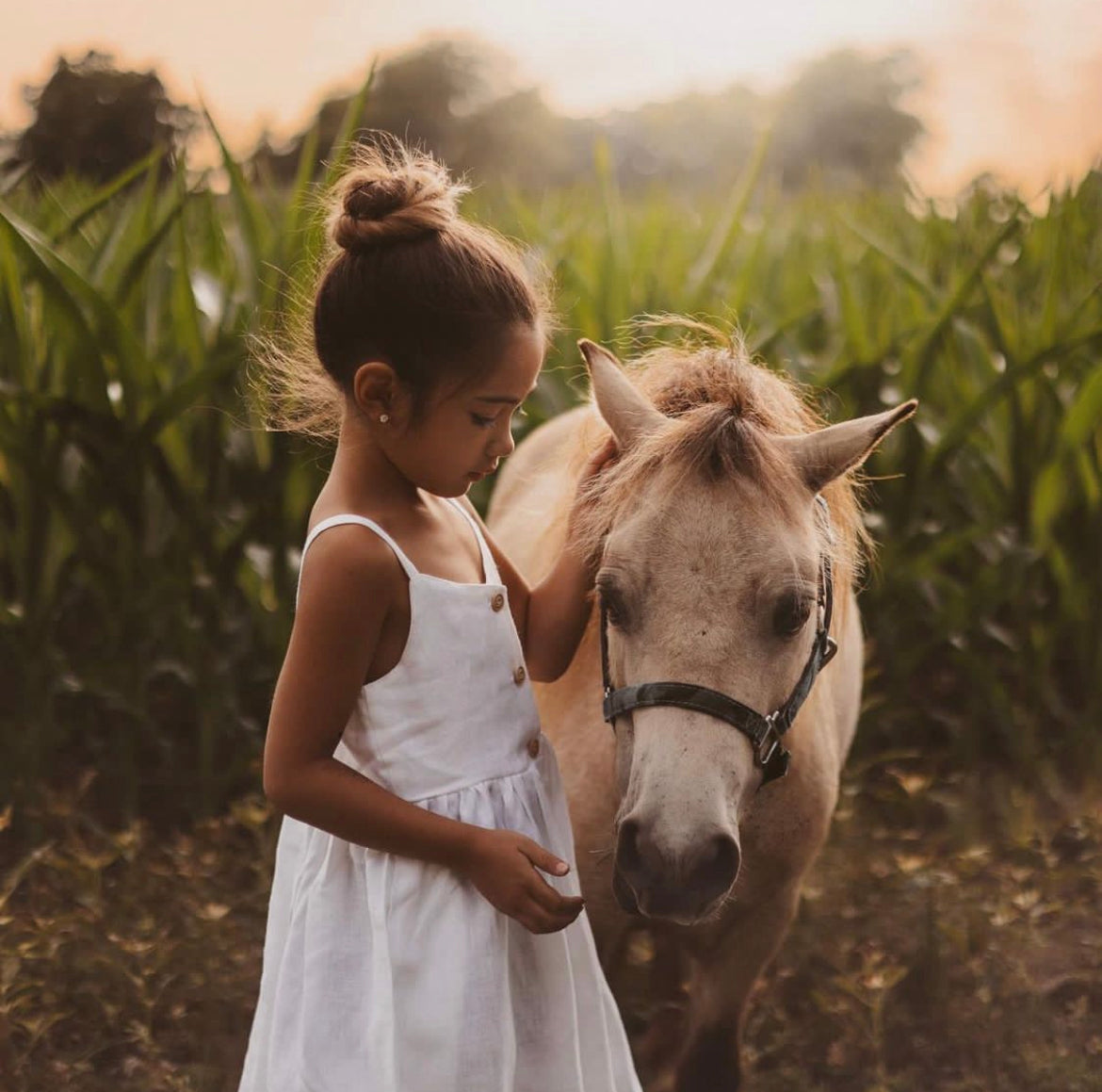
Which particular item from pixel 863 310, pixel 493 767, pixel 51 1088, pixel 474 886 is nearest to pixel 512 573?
pixel 493 767

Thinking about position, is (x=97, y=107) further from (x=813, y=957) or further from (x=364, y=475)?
(x=364, y=475)

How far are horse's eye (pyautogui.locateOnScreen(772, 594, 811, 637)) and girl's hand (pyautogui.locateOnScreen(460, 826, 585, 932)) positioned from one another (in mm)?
398

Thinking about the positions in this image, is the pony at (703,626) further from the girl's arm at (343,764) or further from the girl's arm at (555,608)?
the girl's arm at (343,764)

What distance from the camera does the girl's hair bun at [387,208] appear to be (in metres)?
1.38

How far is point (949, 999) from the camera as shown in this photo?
2598 millimetres

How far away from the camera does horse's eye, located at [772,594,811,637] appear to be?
4.82ft

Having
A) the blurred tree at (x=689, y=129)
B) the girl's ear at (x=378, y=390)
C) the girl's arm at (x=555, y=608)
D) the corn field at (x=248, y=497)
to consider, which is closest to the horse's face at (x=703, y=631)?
the girl's arm at (x=555, y=608)

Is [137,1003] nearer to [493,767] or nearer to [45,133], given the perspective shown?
[493,767]

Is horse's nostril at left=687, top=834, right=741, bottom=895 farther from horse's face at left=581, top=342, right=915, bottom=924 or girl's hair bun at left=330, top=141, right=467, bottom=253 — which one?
girl's hair bun at left=330, top=141, right=467, bottom=253

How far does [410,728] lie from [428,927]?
0.23m

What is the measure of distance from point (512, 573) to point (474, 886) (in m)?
0.49

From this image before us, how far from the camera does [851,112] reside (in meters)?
61.6

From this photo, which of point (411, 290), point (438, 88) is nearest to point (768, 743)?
point (411, 290)

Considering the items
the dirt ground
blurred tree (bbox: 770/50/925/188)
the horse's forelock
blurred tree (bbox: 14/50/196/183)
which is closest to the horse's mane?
the horse's forelock
